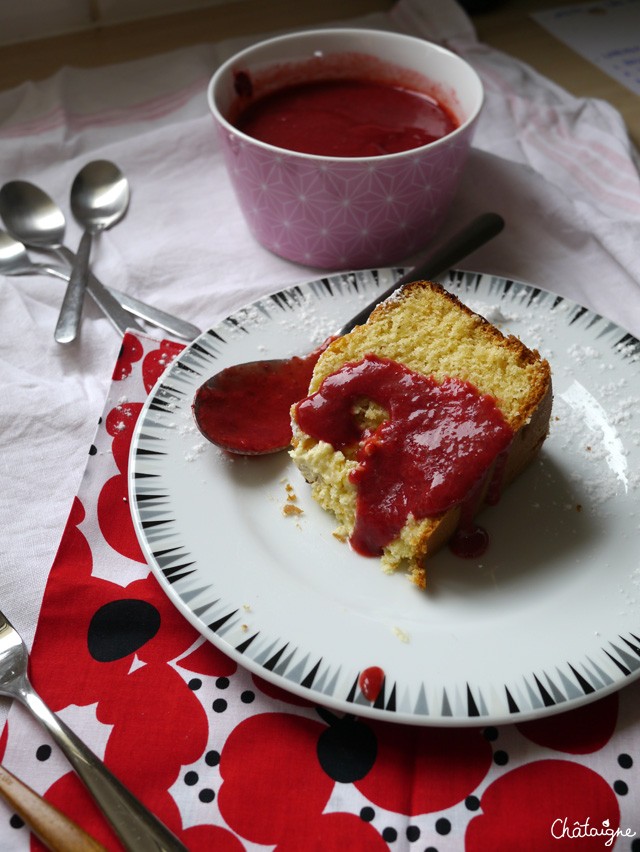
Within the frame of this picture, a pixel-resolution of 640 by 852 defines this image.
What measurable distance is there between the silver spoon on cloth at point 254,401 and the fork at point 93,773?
0.54m

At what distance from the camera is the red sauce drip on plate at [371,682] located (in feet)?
3.94

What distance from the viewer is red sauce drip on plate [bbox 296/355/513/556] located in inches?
54.8

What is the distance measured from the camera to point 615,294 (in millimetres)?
2072

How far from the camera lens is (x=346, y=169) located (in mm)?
1836

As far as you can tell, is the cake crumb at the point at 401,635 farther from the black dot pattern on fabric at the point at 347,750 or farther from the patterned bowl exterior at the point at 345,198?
the patterned bowl exterior at the point at 345,198

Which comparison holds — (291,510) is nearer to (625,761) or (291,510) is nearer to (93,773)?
(93,773)

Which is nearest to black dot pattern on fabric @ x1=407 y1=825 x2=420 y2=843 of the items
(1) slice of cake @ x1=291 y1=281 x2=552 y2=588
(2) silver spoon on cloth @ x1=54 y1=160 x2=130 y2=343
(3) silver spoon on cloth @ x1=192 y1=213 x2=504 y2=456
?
(1) slice of cake @ x1=291 y1=281 x2=552 y2=588

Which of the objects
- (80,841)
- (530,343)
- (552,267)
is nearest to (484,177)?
(552,267)

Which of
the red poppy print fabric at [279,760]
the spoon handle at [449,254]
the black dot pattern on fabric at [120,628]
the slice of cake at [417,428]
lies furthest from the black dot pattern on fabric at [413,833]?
the spoon handle at [449,254]

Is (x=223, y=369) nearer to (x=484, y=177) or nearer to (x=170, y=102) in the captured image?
(x=484, y=177)

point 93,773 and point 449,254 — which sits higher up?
point 449,254

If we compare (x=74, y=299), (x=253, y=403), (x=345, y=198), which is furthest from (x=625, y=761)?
(x=74, y=299)

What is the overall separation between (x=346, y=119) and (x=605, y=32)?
150 cm

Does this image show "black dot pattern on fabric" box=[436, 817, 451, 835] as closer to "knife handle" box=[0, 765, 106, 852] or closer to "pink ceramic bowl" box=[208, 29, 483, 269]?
"knife handle" box=[0, 765, 106, 852]
